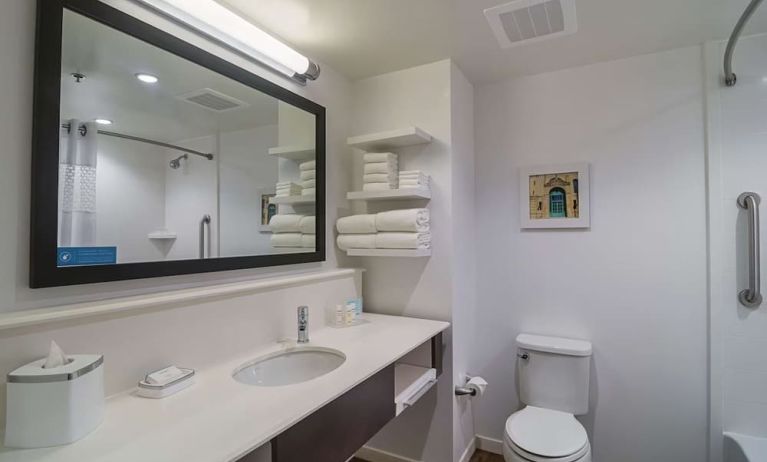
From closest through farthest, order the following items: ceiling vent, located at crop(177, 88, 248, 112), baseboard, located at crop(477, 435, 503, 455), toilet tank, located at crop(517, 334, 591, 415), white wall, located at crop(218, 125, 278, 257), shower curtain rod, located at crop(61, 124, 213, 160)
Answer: shower curtain rod, located at crop(61, 124, 213, 160) → ceiling vent, located at crop(177, 88, 248, 112) → white wall, located at crop(218, 125, 278, 257) → toilet tank, located at crop(517, 334, 591, 415) → baseboard, located at crop(477, 435, 503, 455)

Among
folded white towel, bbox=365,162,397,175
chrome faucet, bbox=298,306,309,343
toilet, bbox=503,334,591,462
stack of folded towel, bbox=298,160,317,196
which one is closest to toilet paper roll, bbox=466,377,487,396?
toilet, bbox=503,334,591,462

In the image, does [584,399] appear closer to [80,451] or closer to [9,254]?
[80,451]

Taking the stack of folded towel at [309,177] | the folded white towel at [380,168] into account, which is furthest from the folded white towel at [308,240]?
the folded white towel at [380,168]

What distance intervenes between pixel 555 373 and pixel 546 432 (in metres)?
0.38

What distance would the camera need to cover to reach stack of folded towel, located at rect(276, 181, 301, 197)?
1.74 meters

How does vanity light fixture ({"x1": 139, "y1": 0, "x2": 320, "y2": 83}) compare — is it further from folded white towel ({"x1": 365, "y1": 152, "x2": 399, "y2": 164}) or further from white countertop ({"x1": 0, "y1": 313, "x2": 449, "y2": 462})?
white countertop ({"x1": 0, "y1": 313, "x2": 449, "y2": 462})

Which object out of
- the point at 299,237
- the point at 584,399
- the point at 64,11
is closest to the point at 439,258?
the point at 299,237

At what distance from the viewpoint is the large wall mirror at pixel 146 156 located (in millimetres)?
1018

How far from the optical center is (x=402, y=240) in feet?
6.22

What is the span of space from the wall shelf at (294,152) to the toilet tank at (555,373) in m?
1.57

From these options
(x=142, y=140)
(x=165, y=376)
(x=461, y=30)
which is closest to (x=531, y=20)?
(x=461, y=30)

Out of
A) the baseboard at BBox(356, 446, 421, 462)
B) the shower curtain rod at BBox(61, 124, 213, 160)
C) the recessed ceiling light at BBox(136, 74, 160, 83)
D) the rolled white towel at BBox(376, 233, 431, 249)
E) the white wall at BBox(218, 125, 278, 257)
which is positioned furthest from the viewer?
the baseboard at BBox(356, 446, 421, 462)

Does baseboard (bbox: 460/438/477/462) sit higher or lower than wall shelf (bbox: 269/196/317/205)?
lower

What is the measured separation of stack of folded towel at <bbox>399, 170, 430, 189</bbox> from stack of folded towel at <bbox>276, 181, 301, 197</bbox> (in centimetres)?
53
